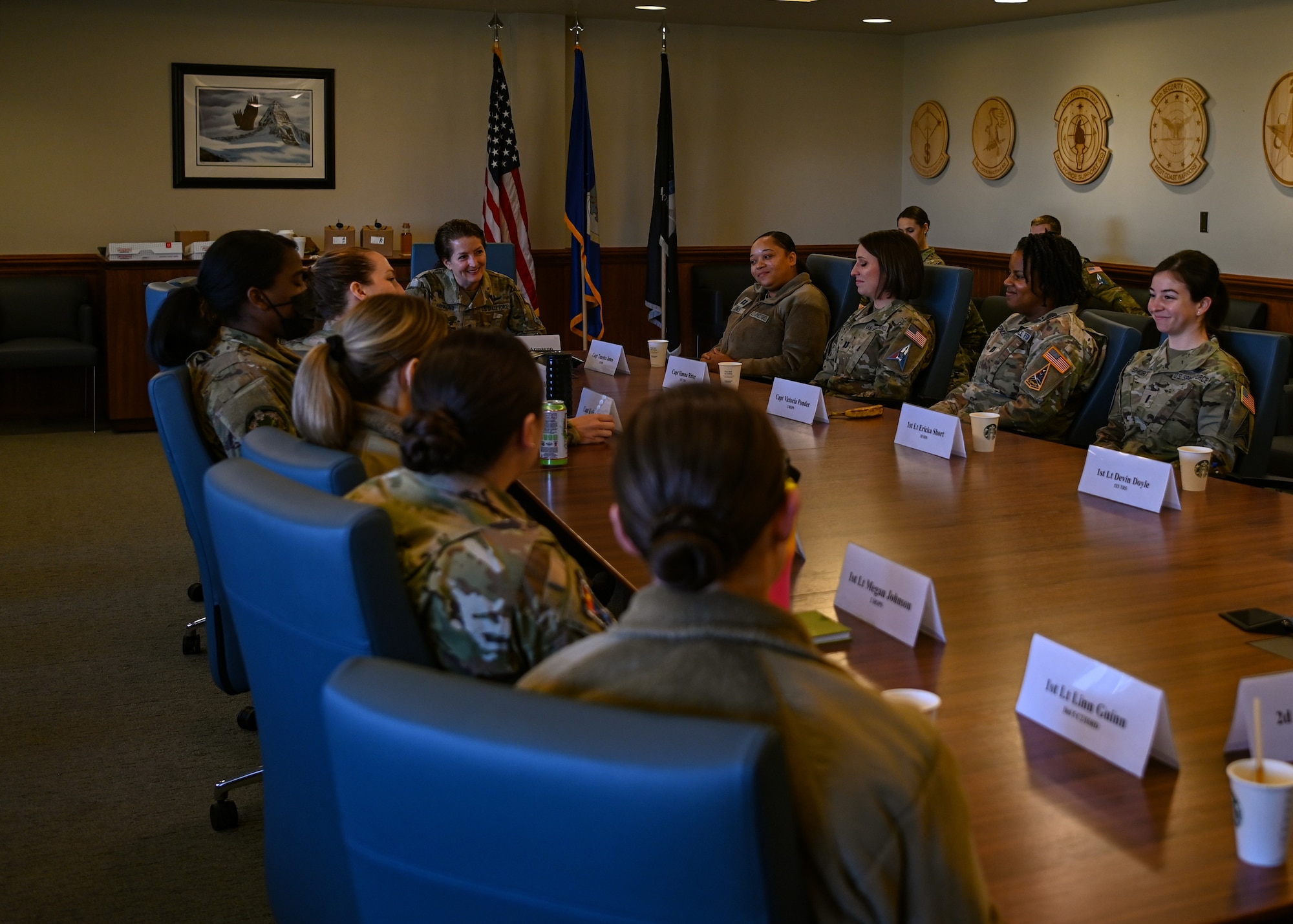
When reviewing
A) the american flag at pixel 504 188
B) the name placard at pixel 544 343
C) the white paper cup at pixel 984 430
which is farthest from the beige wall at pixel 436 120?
the white paper cup at pixel 984 430

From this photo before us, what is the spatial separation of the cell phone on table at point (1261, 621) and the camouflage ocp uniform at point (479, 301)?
364 cm

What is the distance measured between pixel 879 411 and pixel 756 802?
298 centimetres

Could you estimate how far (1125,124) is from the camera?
7109 mm

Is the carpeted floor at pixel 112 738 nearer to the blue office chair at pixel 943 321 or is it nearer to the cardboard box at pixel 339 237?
the blue office chair at pixel 943 321

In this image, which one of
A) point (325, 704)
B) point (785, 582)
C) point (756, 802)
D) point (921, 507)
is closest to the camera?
point (756, 802)

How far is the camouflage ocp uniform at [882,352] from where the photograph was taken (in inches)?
177

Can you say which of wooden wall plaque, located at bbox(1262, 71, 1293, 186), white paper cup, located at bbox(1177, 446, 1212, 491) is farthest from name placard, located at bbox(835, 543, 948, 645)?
wooden wall plaque, located at bbox(1262, 71, 1293, 186)

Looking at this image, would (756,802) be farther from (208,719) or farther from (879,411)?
(879,411)

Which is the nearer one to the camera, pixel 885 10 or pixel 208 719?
pixel 208 719

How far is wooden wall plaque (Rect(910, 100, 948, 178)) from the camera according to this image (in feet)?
28.5

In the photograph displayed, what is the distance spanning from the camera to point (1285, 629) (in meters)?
1.78

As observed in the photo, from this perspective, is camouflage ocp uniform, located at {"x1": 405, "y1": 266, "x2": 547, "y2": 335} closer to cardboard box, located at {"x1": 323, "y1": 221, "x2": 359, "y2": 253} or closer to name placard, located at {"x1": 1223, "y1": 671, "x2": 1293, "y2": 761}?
cardboard box, located at {"x1": 323, "y1": 221, "x2": 359, "y2": 253}

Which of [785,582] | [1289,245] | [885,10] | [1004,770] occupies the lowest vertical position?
[1004,770]

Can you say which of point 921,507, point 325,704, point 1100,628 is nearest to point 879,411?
point 921,507
